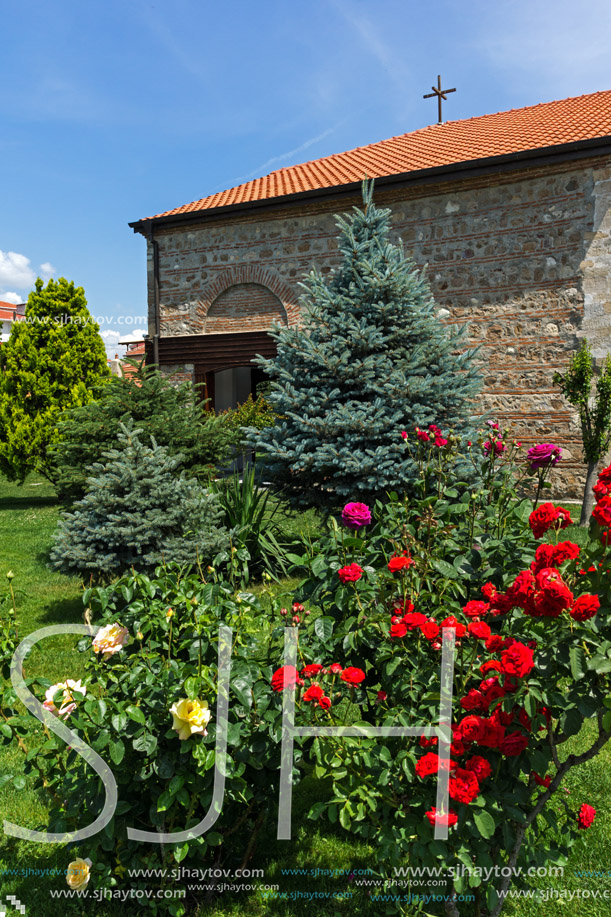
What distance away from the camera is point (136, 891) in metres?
2.00

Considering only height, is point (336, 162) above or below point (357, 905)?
above

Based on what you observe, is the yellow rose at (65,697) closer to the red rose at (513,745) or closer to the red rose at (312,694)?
the red rose at (312,694)

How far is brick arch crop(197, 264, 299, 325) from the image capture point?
478 inches

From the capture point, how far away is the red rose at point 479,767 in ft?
5.39

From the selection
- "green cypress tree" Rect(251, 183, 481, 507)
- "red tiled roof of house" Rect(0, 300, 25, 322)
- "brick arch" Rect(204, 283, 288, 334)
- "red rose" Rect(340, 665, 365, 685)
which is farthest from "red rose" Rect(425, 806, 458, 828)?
"red tiled roof of house" Rect(0, 300, 25, 322)

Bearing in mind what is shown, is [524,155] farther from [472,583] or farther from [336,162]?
[472,583]

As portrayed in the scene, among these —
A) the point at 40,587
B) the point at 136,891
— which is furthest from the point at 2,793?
the point at 40,587

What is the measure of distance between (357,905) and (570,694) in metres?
1.21

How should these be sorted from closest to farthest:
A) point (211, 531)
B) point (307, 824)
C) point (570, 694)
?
1. point (570, 694)
2. point (307, 824)
3. point (211, 531)

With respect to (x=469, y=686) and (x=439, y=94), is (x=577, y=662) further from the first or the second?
(x=439, y=94)

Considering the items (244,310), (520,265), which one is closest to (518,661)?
(520,265)

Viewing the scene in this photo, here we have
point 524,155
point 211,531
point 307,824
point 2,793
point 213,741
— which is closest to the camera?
point 213,741

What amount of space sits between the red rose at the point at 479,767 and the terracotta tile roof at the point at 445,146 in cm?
1039

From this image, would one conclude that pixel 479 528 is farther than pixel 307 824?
No
